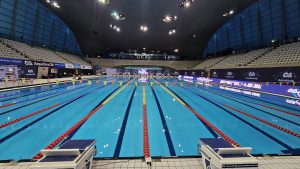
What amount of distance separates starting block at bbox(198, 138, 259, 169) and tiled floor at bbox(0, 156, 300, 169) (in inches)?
17.2

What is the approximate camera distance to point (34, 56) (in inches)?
707

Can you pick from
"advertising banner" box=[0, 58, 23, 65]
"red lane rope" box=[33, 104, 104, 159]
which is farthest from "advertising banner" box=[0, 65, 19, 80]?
"red lane rope" box=[33, 104, 104, 159]

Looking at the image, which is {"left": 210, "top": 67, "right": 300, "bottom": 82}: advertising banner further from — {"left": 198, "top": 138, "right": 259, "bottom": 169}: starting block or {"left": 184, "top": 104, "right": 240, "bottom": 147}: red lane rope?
{"left": 198, "top": 138, "right": 259, "bottom": 169}: starting block

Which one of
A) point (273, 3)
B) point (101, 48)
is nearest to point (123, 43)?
point (101, 48)

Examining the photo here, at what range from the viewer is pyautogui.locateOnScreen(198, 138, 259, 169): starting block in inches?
65.7

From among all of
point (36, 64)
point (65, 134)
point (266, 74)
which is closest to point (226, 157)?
point (65, 134)

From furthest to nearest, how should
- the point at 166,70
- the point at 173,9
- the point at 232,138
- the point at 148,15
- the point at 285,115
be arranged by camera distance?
the point at 166,70
the point at 148,15
the point at 173,9
the point at 285,115
the point at 232,138

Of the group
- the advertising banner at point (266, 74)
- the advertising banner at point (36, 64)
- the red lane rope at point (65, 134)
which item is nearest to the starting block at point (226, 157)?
the red lane rope at point (65, 134)

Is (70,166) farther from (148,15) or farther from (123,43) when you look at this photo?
(123,43)

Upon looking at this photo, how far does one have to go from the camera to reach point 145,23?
24297mm

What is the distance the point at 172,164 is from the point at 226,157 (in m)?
0.92

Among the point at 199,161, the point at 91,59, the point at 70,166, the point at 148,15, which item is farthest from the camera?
the point at 91,59

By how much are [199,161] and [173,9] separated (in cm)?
2022

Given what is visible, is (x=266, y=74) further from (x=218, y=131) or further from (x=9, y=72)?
(x=9, y=72)
